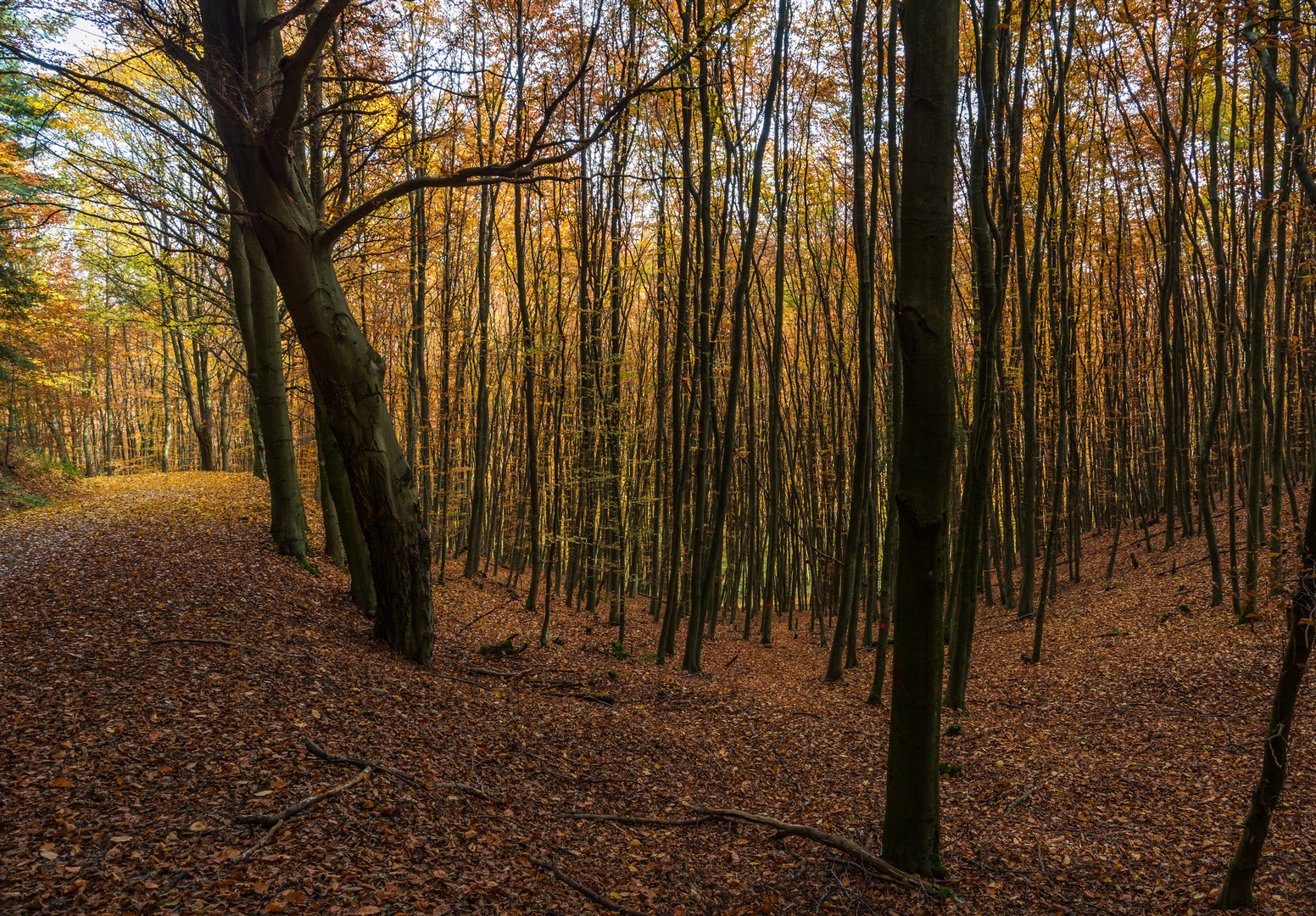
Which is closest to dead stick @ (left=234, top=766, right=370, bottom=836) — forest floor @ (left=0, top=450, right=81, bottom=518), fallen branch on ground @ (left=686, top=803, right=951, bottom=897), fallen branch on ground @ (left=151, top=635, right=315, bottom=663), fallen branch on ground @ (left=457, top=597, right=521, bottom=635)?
fallen branch on ground @ (left=151, top=635, right=315, bottom=663)

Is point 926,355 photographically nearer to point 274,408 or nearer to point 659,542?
point 274,408

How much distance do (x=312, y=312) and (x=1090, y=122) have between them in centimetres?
1369

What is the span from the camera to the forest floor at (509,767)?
2861 mm

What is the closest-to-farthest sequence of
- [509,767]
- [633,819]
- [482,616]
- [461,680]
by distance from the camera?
[633,819]
[509,767]
[461,680]
[482,616]

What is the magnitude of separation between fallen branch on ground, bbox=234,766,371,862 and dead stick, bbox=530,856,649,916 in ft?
3.77

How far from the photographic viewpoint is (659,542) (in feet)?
53.4

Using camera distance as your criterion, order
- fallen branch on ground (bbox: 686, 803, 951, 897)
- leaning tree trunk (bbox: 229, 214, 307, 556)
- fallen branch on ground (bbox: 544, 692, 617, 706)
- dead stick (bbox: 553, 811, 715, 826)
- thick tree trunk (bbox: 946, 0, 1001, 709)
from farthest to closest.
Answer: leaning tree trunk (bbox: 229, 214, 307, 556), fallen branch on ground (bbox: 544, 692, 617, 706), thick tree trunk (bbox: 946, 0, 1001, 709), dead stick (bbox: 553, 811, 715, 826), fallen branch on ground (bbox: 686, 803, 951, 897)

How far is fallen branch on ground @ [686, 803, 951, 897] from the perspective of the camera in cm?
339

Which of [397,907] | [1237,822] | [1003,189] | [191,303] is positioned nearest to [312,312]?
[397,907]

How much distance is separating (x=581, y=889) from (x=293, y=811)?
1513 mm

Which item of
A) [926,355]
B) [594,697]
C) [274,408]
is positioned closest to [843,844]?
[926,355]

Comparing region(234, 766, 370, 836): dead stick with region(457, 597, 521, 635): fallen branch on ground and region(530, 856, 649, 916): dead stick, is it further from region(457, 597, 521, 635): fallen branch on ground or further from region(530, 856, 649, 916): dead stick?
region(457, 597, 521, 635): fallen branch on ground

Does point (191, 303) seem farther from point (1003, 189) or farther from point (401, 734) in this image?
point (1003, 189)

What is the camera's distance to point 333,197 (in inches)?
389
